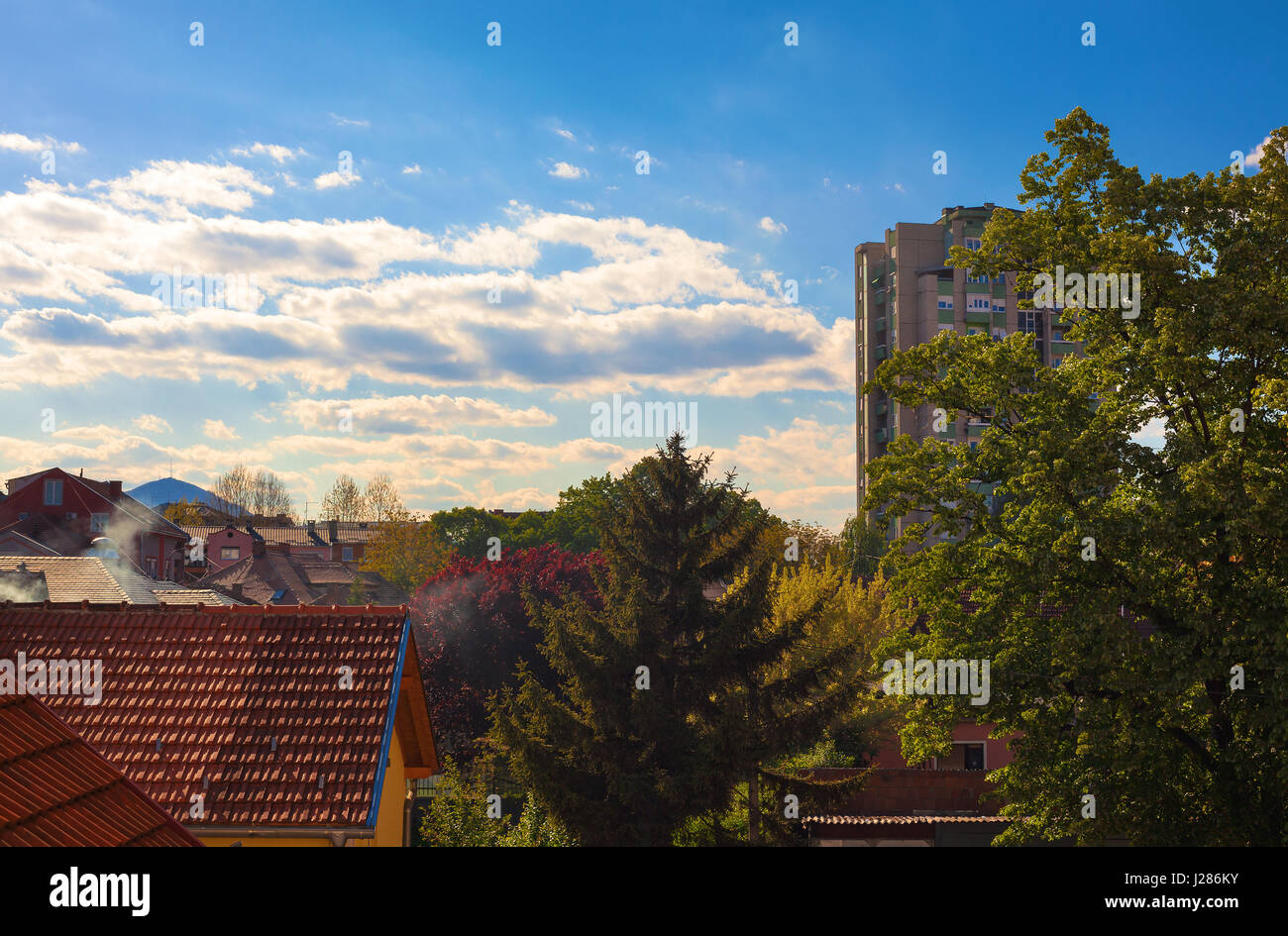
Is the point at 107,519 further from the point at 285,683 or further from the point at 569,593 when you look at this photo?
the point at 285,683

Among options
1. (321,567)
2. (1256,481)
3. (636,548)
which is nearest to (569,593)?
(636,548)

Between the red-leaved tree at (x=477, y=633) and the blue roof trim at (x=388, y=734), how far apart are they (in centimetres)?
2253

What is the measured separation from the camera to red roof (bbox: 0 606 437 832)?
12.6 meters

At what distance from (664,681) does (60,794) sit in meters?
18.6

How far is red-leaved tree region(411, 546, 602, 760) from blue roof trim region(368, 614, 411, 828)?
73.9 ft

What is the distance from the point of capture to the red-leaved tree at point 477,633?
38.1 meters

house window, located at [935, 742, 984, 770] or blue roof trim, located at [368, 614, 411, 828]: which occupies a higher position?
blue roof trim, located at [368, 614, 411, 828]

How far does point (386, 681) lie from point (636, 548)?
1145 cm

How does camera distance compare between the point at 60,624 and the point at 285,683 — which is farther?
the point at 60,624

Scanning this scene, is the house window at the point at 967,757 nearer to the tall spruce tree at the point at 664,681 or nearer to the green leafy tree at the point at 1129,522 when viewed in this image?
the tall spruce tree at the point at 664,681

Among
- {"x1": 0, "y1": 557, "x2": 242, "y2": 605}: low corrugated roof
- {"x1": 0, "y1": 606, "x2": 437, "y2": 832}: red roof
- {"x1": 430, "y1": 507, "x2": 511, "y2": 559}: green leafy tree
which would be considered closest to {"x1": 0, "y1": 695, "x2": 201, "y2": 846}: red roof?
{"x1": 0, "y1": 606, "x2": 437, "y2": 832}: red roof

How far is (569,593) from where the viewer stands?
80.4 feet

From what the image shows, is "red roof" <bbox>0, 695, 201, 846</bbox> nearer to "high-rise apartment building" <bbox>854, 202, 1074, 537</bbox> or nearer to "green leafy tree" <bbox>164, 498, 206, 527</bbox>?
"high-rise apartment building" <bbox>854, 202, 1074, 537</bbox>
